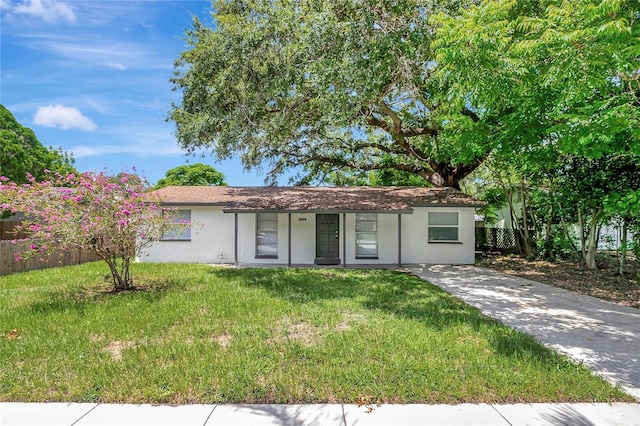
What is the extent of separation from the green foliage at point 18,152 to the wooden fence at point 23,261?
1207cm

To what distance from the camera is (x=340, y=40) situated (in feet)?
31.4

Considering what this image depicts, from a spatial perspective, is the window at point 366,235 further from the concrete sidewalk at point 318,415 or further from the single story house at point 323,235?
the concrete sidewalk at point 318,415

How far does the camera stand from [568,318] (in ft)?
20.6

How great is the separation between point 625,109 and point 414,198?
323 inches

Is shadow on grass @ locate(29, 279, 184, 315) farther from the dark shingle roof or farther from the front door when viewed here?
the front door

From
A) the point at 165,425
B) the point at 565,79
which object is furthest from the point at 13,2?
the point at 565,79

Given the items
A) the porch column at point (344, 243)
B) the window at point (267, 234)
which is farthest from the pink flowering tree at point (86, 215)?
the porch column at point (344, 243)

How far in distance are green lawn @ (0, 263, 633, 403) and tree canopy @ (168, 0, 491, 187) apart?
504cm

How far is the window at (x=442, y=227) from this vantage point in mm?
13930

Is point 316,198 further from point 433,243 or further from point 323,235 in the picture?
point 433,243

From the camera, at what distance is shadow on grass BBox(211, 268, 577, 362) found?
4.90m

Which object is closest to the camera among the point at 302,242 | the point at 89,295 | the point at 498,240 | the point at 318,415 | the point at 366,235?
the point at 318,415

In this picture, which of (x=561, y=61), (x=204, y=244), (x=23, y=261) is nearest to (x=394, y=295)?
(x=561, y=61)

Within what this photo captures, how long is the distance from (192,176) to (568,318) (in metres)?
32.2
